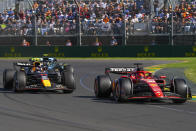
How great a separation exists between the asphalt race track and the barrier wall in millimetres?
21883

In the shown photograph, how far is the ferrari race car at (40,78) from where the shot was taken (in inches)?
580

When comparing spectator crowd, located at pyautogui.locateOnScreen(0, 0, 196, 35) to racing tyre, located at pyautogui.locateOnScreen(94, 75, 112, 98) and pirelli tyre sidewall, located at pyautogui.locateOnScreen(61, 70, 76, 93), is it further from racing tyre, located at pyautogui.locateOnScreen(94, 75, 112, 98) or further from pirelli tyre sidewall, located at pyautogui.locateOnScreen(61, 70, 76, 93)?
racing tyre, located at pyautogui.locateOnScreen(94, 75, 112, 98)

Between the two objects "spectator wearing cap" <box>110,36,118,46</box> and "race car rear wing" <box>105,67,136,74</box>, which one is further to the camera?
"spectator wearing cap" <box>110,36,118,46</box>

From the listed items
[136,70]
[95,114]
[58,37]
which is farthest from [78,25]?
[95,114]

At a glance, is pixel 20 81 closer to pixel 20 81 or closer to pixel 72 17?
pixel 20 81

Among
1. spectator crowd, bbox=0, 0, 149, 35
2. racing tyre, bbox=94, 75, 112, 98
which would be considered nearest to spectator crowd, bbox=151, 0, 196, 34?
spectator crowd, bbox=0, 0, 149, 35

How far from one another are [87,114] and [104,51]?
26.4 meters

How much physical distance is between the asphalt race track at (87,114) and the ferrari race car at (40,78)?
602mm

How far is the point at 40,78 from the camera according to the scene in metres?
15.0

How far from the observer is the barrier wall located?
35.5m

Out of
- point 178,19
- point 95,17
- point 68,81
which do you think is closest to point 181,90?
point 68,81

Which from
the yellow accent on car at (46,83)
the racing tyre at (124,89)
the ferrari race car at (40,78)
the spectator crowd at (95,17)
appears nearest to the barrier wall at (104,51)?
the spectator crowd at (95,17)

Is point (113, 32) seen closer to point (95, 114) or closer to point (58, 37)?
point (58, 37)

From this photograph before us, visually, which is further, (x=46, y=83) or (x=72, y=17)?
(x=72, y=17)
